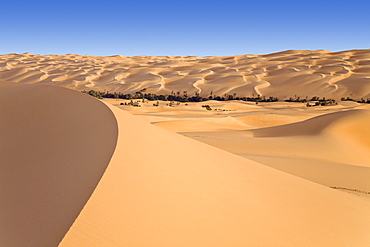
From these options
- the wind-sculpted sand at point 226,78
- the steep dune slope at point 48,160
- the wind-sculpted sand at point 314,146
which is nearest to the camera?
the steep dune slope at point 48,160

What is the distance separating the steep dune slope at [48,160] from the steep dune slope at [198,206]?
18 centimetres

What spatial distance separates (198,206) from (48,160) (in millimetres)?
1735

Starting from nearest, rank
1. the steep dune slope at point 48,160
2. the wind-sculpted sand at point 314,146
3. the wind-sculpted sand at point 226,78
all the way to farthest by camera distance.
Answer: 1. the steep dune slope at point 48,160
2. the wind-sculpted sand at point 314,146
3. the wind-sculpted sand at point 226,78

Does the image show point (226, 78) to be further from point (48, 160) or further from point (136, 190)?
point (136, 190)

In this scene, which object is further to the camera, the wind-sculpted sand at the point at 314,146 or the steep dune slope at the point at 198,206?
the wind-sculpted sand at the point at 314,146

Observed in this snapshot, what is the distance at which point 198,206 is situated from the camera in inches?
140

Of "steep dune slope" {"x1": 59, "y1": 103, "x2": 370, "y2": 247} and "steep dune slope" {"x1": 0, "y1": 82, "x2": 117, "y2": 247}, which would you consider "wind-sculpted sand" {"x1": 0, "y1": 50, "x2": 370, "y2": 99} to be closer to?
"steep dune slope" {"x1": 59, "y1": 103, "x2": 370, "y2": 247}

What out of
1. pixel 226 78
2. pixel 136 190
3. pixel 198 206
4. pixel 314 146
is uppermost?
pixel 136 190

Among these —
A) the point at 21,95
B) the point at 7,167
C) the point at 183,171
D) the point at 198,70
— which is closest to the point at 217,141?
the point at 21,95

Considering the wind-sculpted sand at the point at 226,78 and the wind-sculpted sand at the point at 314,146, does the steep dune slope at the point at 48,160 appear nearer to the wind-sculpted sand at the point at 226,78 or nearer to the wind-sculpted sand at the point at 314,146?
the wind-sculpted sand at the point at 314,146

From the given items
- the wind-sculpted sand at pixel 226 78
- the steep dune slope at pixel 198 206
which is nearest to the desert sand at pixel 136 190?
the steep dune slope at pixel 198 206

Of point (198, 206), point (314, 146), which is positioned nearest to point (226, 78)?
point (314, 146)

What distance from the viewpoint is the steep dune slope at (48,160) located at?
9.11 feet

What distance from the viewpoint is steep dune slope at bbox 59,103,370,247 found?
9.36ft
